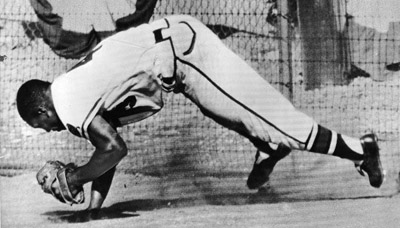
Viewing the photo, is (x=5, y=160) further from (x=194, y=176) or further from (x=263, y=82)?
(x=263, y=82)

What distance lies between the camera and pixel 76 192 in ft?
10.7

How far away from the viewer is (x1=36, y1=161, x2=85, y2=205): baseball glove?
3.25 metres

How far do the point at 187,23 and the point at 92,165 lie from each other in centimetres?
79

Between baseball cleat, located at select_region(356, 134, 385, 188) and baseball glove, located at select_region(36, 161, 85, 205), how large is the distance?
134 cm

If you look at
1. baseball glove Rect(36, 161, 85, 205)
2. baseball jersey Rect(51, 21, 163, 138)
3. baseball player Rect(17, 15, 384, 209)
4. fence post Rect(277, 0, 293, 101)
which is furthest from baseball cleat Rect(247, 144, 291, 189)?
baseball glove Rect(36, 161, 85, 205)

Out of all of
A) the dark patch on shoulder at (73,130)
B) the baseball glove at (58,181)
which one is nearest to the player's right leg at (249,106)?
the dark patch on shoulder at (73,130)

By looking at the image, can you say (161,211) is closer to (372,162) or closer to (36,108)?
(36,108)

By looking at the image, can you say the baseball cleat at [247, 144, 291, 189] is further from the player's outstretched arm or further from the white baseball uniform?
the player's outstretched arm

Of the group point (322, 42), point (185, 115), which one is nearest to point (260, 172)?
point (185, 115)

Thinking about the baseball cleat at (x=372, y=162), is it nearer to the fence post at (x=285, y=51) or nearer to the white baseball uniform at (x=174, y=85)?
the white baseball uniform at (x=174, y=85)

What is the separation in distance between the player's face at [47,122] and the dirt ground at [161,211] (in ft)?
0.75

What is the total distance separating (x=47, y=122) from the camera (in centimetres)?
329

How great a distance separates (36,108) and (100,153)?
14.5 inches

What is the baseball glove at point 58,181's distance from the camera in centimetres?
325
